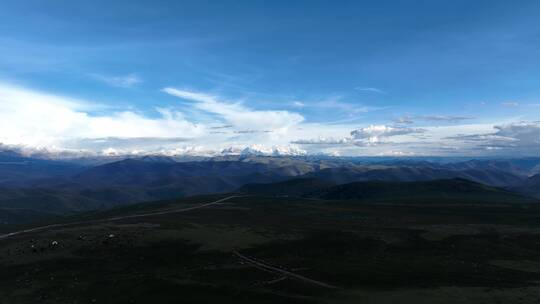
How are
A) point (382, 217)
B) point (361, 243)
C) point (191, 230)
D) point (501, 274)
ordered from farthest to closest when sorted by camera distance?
1. point (382, 217)
2. point (191, 230)
3. point (361, 243)
4. point (501, 274)

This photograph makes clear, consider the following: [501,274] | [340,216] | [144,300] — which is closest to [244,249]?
[144,300]

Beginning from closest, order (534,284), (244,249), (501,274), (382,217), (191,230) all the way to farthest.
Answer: (534,284) → (501,274) → (244,249) → (191,230) → (382,217)

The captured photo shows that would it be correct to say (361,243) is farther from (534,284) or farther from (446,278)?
(534,284)

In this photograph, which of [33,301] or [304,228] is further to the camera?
[304,228]

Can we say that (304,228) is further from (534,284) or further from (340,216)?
(534,284)

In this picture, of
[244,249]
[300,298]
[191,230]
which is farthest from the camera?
[191,230]

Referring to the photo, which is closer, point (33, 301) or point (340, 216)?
point (33, 301)

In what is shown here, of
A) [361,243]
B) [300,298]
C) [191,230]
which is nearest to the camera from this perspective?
[300,298]

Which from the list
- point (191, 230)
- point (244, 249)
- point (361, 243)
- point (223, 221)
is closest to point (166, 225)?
point (191, 230)
